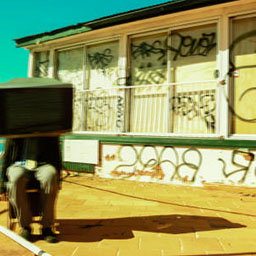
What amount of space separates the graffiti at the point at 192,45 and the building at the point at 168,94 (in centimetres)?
2

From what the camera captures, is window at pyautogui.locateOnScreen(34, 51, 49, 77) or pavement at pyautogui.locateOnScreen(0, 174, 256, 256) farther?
window at pyautogui.locateOnScreen(34, 51, 49, 77)

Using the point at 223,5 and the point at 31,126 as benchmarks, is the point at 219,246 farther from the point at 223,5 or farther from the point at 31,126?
the point at 223,5

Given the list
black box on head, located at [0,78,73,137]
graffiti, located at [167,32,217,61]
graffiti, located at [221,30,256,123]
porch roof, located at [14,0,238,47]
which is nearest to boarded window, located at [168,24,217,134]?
graffiti, located at [167,32,217,61]

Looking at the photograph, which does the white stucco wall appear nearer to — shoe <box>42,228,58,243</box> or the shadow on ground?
the shadow on ground

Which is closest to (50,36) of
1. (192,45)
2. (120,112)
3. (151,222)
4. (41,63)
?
(41,63)

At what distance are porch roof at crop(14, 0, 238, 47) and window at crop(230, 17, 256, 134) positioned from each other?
0.70 m

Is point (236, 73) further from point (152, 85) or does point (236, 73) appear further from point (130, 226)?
point (130, 226)

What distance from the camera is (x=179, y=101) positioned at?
577cm

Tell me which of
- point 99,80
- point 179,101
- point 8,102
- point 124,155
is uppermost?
point 99,80

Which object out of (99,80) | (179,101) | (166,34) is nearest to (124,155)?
(179,101)

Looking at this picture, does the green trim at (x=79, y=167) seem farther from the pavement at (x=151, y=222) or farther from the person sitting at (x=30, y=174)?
the person sitting at (x=30, y=174)

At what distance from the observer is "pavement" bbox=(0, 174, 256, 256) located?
231cm

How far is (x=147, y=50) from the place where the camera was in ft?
20.9

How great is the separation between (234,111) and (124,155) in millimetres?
2578
